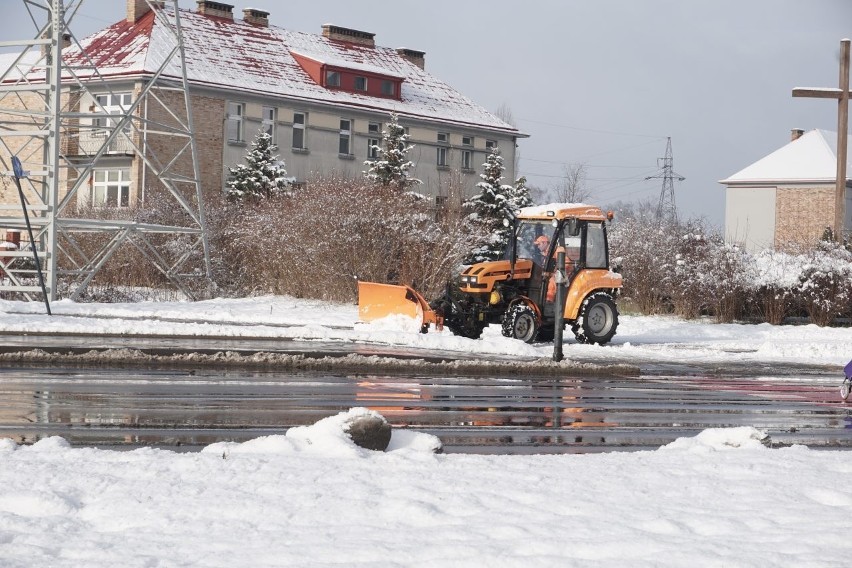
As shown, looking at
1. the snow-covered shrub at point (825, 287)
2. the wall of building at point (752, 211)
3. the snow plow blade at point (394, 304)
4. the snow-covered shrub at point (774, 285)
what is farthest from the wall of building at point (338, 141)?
the snow plow blade at point (394, 304)

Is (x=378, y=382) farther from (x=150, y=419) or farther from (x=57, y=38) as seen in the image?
(x=57, y=38)

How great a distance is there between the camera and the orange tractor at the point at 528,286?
73.2 ft

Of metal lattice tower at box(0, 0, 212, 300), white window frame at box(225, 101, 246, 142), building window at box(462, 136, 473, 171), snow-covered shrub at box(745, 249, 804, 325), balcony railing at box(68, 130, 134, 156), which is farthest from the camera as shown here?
building window at box(462, 136, 473, 171)

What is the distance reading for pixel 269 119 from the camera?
55.3 meters

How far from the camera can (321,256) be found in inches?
1270

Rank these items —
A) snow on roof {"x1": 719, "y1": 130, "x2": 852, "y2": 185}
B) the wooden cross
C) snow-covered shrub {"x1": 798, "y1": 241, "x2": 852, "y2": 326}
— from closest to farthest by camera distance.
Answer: snow-covered shrub {"x1": 798, "y1": 241, "x2": 852, "y2": 326}, the wooden cross, snow on roof {"x1": 719, "y1": 130, "x2": 852, "y2": 185}

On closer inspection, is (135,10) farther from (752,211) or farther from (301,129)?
(752,211)

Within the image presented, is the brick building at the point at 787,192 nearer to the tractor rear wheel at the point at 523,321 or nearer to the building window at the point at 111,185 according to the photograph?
the building window at the point at 111,185

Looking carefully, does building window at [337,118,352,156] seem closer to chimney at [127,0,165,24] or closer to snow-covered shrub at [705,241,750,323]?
chimney at [127,0,165,24]

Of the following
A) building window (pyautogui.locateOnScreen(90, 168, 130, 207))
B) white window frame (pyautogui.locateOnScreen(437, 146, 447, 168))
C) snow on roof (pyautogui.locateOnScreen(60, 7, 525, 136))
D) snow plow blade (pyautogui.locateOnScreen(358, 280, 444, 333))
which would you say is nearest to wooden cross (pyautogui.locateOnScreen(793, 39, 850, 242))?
snow plow blade (pyautogui.locateOnScreen(358, 280, 444, 333))

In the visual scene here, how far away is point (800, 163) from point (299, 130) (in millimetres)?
33815

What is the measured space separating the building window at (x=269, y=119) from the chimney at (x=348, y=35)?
9.17 m

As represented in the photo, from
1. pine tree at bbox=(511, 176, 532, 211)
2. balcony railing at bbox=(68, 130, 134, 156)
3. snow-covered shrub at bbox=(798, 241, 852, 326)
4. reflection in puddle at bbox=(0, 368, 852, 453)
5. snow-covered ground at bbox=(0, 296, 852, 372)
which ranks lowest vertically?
reflection in puddle at bbox=(0, 368, 852, 453)

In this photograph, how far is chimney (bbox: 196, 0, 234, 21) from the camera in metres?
57.0
